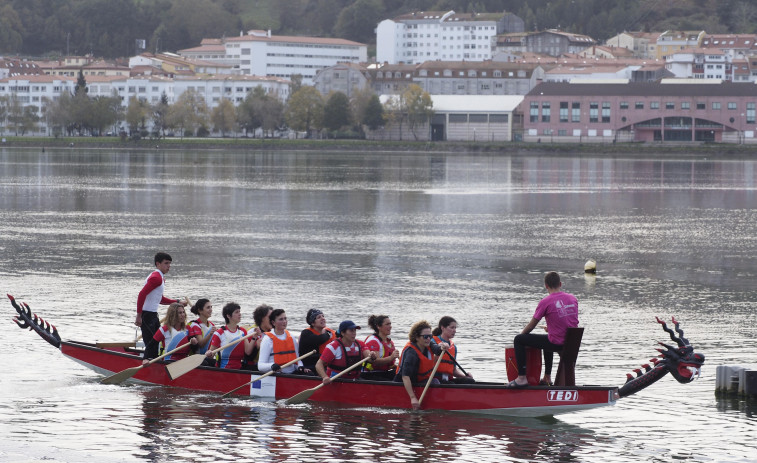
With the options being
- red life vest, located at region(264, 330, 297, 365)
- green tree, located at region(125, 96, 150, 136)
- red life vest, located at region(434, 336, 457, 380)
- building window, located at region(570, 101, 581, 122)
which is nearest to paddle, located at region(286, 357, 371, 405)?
red life vest, located at region(264, 330, 297, 365)

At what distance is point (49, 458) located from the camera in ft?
53.9

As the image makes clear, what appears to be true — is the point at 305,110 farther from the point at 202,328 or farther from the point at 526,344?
the point at 526,344

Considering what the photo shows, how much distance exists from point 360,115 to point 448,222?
12641 centimetres

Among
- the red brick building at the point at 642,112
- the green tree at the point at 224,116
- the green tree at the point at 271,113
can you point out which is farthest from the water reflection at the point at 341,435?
the green tree at the point at 224,116

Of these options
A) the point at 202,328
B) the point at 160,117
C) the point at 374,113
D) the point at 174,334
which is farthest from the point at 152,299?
the point at 160,117

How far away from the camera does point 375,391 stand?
18.8 m

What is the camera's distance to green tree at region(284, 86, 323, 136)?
179 metres

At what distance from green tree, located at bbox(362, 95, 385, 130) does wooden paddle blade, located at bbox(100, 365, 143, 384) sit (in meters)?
158

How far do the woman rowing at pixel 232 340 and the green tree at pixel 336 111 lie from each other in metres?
160

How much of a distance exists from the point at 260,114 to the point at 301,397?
166 meters

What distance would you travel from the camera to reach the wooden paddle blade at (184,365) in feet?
65.6

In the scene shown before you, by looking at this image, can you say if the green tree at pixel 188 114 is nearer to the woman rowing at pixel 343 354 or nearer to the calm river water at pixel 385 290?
the calm river water at pixel 385 290

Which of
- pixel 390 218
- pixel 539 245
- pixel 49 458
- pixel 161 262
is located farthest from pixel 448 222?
pixel 49 458

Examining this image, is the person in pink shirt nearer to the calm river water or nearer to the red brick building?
the calm river water
